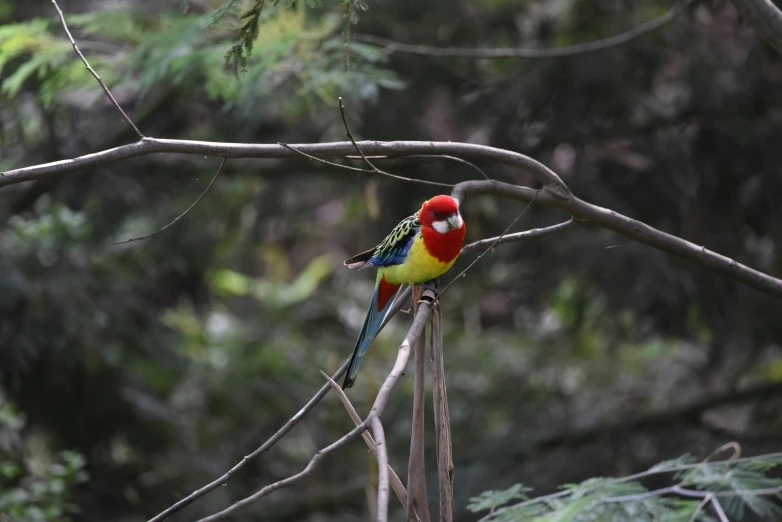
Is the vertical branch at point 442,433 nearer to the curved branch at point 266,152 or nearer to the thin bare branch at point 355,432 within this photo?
the thin bare branch at point 355,432

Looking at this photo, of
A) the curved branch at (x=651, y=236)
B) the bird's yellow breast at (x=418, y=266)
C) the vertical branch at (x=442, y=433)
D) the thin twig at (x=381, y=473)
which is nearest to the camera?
the thin twig at (x=381, y=473)

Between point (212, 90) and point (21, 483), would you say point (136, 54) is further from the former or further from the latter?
point (21, 483)

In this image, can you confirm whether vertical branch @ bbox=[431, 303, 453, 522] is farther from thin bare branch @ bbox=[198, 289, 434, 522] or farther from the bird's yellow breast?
the bird's yellow breast

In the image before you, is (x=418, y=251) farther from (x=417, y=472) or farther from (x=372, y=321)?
(x=417, y=472)

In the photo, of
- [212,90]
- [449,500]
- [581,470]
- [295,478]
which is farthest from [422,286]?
[581,470]

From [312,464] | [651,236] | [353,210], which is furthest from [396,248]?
[353,210]

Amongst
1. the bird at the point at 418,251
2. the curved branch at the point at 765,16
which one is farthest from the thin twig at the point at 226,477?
the curved branch at the point at 765,16

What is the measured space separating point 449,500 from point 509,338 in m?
6.16

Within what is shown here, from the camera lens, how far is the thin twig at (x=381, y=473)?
1460 millimetres

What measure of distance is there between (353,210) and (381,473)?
208 inches

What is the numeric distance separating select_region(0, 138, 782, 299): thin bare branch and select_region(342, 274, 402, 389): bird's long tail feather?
1.96ft

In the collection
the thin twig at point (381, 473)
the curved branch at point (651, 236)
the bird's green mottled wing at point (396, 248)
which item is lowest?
the thin twig at point (381, 473)

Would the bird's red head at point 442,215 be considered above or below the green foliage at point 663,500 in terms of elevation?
above

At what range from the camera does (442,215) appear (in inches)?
107
